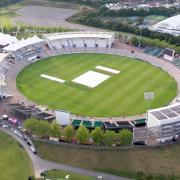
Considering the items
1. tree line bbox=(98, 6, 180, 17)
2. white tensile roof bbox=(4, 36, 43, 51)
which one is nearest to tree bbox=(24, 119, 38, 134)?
white tensile roof bbox=(4, 36, 43, 51)

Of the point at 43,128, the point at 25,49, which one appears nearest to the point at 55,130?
the point at 43,128

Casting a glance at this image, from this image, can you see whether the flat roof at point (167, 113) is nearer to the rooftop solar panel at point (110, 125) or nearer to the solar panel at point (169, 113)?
the solar panel at point (169, 113)

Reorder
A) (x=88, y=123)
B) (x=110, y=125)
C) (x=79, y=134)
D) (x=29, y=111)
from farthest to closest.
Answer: (x=29, y=111) < (x=88, y=123) < (x=110, y=125) < (x=79, y=134)

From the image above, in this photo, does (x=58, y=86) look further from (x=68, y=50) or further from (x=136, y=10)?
(x=136, y=10)

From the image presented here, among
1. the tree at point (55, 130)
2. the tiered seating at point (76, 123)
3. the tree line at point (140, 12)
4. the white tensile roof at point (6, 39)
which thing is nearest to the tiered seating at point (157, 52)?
the tree line at point (140, 12)

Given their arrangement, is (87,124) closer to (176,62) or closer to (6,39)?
(176,62)

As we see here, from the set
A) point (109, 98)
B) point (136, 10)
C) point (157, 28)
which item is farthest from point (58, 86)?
point (136, 10)
